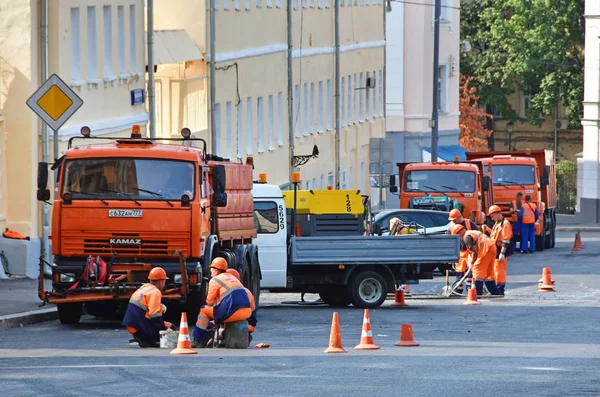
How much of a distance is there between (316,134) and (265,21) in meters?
8.26

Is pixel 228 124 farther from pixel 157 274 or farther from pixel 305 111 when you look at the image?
pixel 157 274

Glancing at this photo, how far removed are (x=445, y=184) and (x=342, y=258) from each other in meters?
15.4

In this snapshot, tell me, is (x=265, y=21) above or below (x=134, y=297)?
above

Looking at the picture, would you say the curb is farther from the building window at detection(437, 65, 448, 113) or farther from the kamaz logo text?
the building window at detection(437, 65, 448, 113)

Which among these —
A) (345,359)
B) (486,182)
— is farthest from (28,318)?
(486,182)

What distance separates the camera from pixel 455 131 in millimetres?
79688

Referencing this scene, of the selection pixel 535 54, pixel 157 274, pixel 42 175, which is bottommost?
pixel 157 274

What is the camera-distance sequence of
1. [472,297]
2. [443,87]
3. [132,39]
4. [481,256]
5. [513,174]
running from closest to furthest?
[472,297] → [481,256] → [132,39] → [513,174] → [443,87]

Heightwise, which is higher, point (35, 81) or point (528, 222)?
point (35, 81)

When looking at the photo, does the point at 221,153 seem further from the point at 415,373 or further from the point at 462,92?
the point at 462,92

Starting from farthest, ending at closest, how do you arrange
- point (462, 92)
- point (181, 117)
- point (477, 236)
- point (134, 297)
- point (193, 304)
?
point (462, 92) → point (181, 117) → point (477, 236) → point (193, 304) → point (134, 297)

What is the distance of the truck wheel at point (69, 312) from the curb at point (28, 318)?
0.42 metres

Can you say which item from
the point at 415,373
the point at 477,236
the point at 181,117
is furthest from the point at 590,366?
the point at 181,117

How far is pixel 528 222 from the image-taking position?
48219mm
